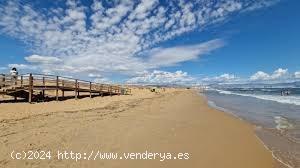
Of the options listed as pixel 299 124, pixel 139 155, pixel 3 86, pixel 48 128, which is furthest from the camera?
pixel 3 86

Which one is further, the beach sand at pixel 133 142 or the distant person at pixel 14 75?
the distant person at pixel 14 75

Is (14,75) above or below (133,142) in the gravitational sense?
above

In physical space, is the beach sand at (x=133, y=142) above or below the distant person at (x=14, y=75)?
below

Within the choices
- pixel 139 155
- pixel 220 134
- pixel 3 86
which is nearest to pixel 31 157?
pixel 139 155

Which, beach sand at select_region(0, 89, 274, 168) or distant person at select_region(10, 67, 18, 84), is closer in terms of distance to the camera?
beach sand at select_region(0, 89, 274, 168)

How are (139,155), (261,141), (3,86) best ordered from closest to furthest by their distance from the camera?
1. (139,155)
2. (261,141)
3. (3,86)

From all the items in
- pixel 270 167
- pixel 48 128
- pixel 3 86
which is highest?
pixel 3 86

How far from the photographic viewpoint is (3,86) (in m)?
19.1

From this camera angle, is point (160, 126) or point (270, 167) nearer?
point (270, 167)

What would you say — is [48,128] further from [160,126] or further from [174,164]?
[174,164]

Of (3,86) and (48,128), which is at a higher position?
(3,86)

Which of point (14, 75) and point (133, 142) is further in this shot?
point (14, 75)

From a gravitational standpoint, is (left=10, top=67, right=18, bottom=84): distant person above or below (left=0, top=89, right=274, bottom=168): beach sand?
above

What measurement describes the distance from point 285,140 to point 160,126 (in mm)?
4682
